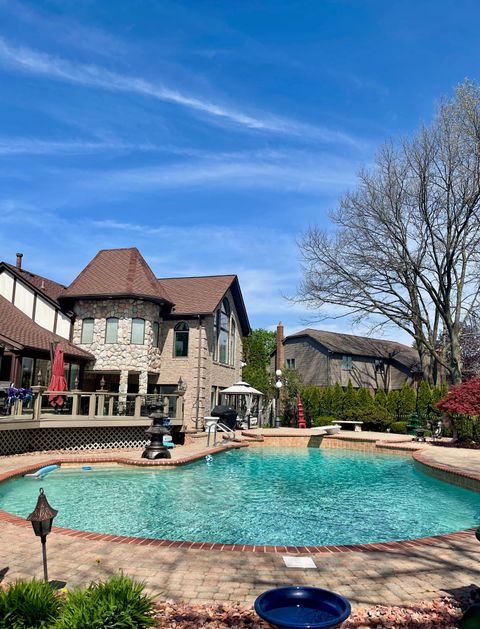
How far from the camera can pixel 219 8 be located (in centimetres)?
1138

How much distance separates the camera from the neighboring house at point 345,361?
1497 inches

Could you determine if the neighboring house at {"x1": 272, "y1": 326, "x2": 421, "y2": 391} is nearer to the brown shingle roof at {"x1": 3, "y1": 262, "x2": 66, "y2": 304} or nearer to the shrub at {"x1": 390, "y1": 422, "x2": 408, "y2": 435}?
the shrub at {"x1": 390, "y1": 422, "x2": 408, "y2": 435}

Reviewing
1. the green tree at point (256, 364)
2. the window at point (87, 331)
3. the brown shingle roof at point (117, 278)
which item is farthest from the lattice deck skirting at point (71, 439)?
the green tree at point (256, 364)

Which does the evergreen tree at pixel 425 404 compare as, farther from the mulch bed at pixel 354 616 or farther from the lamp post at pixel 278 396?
the mulch bed at pixel 354 616

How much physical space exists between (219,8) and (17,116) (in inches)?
258

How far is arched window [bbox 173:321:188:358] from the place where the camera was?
25453 mm

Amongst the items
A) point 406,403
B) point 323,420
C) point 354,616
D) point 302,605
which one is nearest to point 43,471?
point 354,616

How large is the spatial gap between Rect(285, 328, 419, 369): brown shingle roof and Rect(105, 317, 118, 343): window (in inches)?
763

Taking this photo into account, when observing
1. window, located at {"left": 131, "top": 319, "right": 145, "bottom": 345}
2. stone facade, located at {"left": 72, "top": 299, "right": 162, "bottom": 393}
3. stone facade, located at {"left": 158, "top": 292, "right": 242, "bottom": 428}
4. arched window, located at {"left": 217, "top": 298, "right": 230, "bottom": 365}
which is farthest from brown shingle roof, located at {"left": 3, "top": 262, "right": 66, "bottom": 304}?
arched window, located at {"left": 217, "top": 298, "right": 230, "bottom": 365}

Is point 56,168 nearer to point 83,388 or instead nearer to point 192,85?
point 192,85

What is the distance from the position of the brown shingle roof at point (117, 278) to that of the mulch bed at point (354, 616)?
66.8 ft

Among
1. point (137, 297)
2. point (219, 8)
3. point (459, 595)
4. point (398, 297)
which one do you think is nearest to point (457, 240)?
point (398, 297)

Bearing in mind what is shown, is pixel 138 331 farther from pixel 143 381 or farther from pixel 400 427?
pixel 400 427

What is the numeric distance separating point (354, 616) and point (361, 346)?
38652mm
